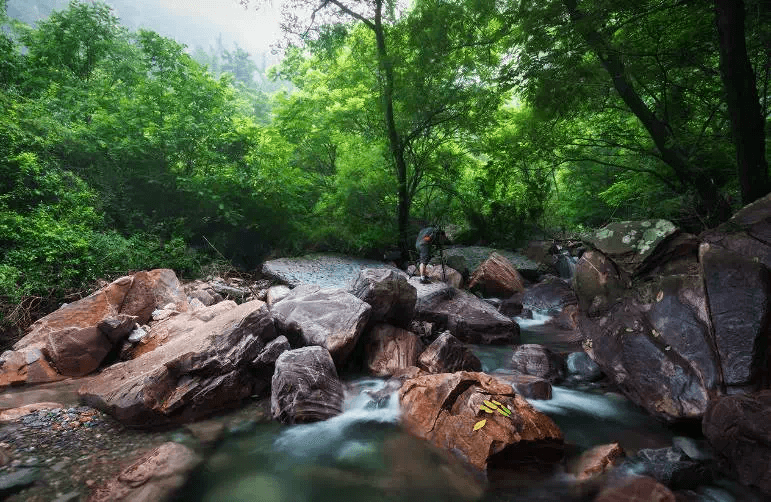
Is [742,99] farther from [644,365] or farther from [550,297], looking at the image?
[550,297]

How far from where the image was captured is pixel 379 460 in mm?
4203

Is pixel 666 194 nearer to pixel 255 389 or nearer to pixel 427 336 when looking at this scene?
pixel 427 336

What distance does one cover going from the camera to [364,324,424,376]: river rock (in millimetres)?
6219

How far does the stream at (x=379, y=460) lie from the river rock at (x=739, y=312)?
3.22 ft

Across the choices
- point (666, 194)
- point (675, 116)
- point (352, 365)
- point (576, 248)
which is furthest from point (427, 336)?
point (576, 248)

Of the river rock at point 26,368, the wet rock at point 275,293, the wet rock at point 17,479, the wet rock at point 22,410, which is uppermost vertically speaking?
the wet rock at point 275,293

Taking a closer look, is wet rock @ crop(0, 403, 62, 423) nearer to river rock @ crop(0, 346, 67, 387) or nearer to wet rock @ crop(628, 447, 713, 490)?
river rock @ crop(0, 346, 67, 387)

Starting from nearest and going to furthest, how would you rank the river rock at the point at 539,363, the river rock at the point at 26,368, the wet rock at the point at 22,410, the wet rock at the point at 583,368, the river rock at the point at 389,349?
the wet rock at the point at 22,410, the river rock at the point at 26,368, the wet rock at the point at 583,368, the river rock at the point at 539,363, the river rock at the point at 389,349

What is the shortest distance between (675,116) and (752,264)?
5.28 metres

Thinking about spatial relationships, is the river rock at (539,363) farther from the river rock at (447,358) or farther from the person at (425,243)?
the person at (425,243)

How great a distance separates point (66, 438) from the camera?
14.1ft

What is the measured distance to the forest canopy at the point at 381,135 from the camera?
20.7 feet

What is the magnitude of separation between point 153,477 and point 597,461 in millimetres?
4408

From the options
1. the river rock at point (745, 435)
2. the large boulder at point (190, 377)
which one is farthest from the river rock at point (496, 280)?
the river rock at point (745, 435)
